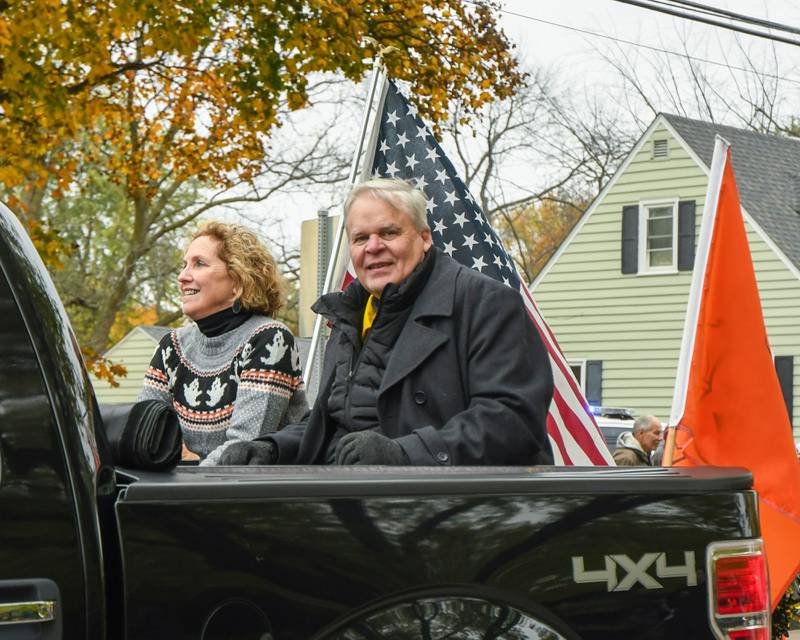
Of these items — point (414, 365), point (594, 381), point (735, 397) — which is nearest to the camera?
point (414, 365)

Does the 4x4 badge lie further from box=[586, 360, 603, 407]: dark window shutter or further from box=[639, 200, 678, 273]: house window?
box=[586, 360, 603, 407]: dark window shutter

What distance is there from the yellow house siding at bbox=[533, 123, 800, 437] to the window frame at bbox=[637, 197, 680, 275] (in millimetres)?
87

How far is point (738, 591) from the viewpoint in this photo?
278cm

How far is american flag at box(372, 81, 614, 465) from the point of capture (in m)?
6.34

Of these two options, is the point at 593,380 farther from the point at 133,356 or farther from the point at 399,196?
the point at 133,356

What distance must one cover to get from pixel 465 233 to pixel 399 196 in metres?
2.29

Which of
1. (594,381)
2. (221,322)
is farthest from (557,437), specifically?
(594,381)

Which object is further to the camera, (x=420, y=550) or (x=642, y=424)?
(x=642, y=424)

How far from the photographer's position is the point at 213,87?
13422mm

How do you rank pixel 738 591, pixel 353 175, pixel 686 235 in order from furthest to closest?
pixel 686 235 < pixel 353 175 < pixel 738 591

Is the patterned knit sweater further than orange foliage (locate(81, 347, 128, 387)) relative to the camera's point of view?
No

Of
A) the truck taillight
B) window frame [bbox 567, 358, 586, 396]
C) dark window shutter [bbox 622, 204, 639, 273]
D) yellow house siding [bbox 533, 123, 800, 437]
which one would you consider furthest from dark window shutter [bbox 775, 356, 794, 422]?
the truck taillight

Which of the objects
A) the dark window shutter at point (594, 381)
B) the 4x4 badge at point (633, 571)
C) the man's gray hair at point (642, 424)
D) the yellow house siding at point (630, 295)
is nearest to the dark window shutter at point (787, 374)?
the yellow house siding at point (630, 295)

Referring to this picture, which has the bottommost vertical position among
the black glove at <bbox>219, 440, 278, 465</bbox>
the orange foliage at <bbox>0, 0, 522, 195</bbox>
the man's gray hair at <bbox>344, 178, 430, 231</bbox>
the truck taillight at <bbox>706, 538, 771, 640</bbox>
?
the truck taillight at <bbox>706, 538, 771, 640</bbox>
